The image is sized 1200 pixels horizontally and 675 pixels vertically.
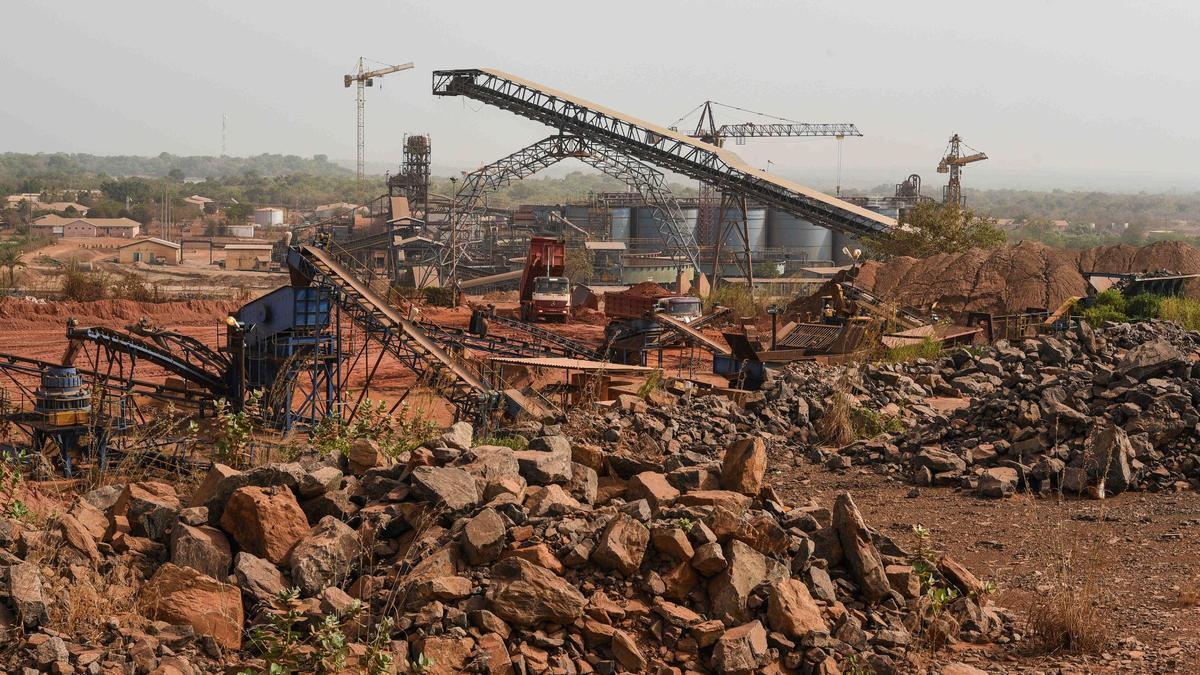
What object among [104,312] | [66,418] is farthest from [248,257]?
[66,418]

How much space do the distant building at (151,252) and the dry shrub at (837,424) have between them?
69031 millimetres

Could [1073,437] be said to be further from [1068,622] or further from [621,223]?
[621,223]

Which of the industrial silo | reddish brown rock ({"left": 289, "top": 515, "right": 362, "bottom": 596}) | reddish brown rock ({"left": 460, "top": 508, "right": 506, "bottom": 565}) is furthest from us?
the industrial silo

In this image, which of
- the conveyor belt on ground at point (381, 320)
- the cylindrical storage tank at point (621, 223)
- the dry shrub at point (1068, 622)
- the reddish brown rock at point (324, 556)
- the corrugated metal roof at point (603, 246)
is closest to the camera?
the reddish brown rock at point (324, 556)

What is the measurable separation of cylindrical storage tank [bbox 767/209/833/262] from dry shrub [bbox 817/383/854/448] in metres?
66.0

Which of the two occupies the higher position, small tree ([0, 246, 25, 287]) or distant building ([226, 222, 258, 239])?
distant building ([226, 222, 258, 239])

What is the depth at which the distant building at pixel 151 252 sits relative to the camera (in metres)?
77.0

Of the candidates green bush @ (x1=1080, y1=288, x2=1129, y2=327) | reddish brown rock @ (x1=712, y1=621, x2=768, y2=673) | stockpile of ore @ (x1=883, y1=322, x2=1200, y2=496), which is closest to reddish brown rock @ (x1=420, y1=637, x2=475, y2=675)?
reddish brown rock @ (x1=712, y1=621, x2=768, y2=673)

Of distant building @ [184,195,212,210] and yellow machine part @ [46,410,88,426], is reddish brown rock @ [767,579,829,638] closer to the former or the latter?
yellow machine part @ [46,410,88,426]

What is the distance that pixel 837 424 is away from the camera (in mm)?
15125

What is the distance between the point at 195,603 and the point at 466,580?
153 cm

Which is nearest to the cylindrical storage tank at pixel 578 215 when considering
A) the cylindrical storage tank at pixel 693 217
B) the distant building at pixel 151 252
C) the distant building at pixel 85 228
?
the cylindrical storage tank at pixel 693 217

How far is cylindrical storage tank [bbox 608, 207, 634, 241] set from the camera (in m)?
78.6

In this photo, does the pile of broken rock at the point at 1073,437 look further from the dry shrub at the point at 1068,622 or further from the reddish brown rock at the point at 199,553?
the reddish brown rock at the point at 199,553
